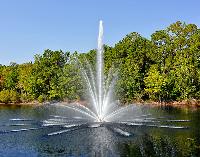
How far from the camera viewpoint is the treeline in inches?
3612

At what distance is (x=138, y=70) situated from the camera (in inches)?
3782

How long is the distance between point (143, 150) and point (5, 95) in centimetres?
7577

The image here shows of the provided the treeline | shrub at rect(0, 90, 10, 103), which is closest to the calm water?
the treeline

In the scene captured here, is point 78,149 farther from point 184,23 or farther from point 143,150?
point 184,23

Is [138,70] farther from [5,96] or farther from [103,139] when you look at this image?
[103,139]

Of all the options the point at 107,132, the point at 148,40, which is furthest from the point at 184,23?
the point at 107,132

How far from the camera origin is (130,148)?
36625 mm

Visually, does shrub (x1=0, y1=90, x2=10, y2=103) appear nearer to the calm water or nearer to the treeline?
the treeline

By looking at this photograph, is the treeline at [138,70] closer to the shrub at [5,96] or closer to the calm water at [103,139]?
the shrub at [5,96]

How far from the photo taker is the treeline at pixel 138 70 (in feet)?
301

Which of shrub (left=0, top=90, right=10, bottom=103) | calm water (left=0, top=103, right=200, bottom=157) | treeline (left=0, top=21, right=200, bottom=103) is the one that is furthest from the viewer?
shrub (left=0, top=90, right=10, bottom=103)

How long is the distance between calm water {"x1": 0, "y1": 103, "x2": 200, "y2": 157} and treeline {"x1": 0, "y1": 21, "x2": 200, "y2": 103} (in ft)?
127

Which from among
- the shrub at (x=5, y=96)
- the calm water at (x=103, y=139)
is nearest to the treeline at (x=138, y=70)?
the shrub at (x=5, y=96)

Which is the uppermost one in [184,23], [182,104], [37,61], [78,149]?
[184,23]
